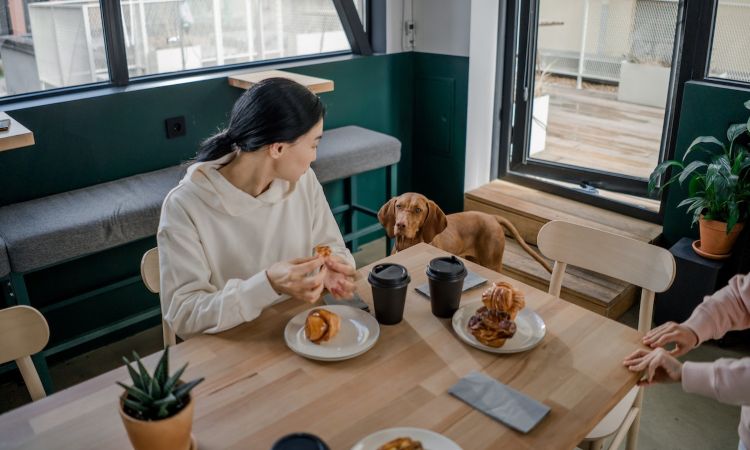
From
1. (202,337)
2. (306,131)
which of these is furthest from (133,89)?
(202,337)

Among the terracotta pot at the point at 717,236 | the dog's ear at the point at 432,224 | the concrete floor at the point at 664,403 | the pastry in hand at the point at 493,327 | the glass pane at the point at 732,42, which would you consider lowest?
the concrete floor at the point at 664,403

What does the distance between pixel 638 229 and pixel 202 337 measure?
2642 millimetres

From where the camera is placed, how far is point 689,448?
2311 millimetres

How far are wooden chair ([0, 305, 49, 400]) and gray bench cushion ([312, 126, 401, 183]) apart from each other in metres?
1.81

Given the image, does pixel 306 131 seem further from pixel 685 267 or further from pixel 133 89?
pixel 685 267

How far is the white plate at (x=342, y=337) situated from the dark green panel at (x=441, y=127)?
2.57m

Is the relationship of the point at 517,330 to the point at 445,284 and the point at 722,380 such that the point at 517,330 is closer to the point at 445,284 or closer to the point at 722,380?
the point at 445,284

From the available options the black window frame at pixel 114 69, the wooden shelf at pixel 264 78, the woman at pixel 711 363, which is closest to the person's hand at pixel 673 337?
the woman at pixel 711 363

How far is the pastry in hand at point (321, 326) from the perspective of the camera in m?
1.42

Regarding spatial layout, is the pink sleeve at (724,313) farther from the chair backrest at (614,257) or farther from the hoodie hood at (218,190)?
the hoodie hood at (218,190)

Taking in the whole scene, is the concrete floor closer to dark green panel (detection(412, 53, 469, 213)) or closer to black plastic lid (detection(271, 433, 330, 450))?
dark green panel (detection(412, 53, 469, 213))

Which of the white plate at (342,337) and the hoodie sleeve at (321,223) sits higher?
the hoodie sleeve at (321,223)

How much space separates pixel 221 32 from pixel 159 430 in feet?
9.29

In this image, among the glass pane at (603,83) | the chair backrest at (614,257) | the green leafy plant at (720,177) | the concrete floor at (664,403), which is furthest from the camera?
the glass pane at (603,83)
